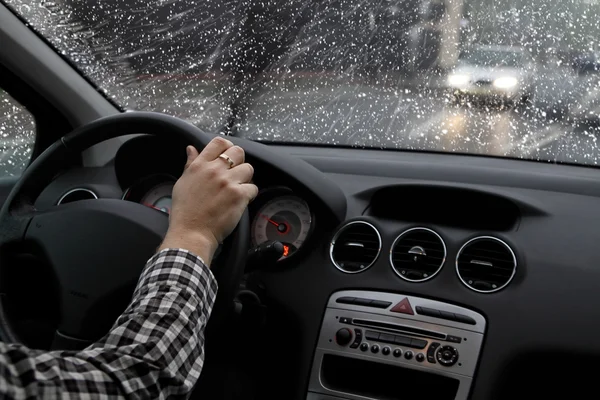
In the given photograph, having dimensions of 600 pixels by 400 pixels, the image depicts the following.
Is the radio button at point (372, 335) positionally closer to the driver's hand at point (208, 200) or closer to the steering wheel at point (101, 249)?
the steering wheel at point (101, 249)

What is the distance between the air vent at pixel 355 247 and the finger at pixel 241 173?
0.58 meters

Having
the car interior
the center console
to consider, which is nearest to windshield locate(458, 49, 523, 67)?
the car interior

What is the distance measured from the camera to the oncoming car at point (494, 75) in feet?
8.05

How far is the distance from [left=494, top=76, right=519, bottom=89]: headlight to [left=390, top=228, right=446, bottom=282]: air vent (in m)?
→ 0.70

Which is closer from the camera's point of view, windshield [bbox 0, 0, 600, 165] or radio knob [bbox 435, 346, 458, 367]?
radio knob [bbox 435, 346, 458, 367]

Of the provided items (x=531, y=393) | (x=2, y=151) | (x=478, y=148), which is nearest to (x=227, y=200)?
(x=531, y=393)

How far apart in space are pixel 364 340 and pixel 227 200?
65 cm

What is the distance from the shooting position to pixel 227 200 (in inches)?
60.5

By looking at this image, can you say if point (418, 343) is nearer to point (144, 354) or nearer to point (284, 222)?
point (284, 222)

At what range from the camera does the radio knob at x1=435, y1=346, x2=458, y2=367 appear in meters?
1.89

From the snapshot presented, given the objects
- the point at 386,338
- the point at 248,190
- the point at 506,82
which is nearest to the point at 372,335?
the point at 386,338

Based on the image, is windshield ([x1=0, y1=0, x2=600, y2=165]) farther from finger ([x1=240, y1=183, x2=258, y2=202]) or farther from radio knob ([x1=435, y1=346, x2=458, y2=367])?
finger ([x1=240, y1=183, x2=258, y2=202])

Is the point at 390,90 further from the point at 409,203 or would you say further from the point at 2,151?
the point at 2,151

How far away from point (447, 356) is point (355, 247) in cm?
40
